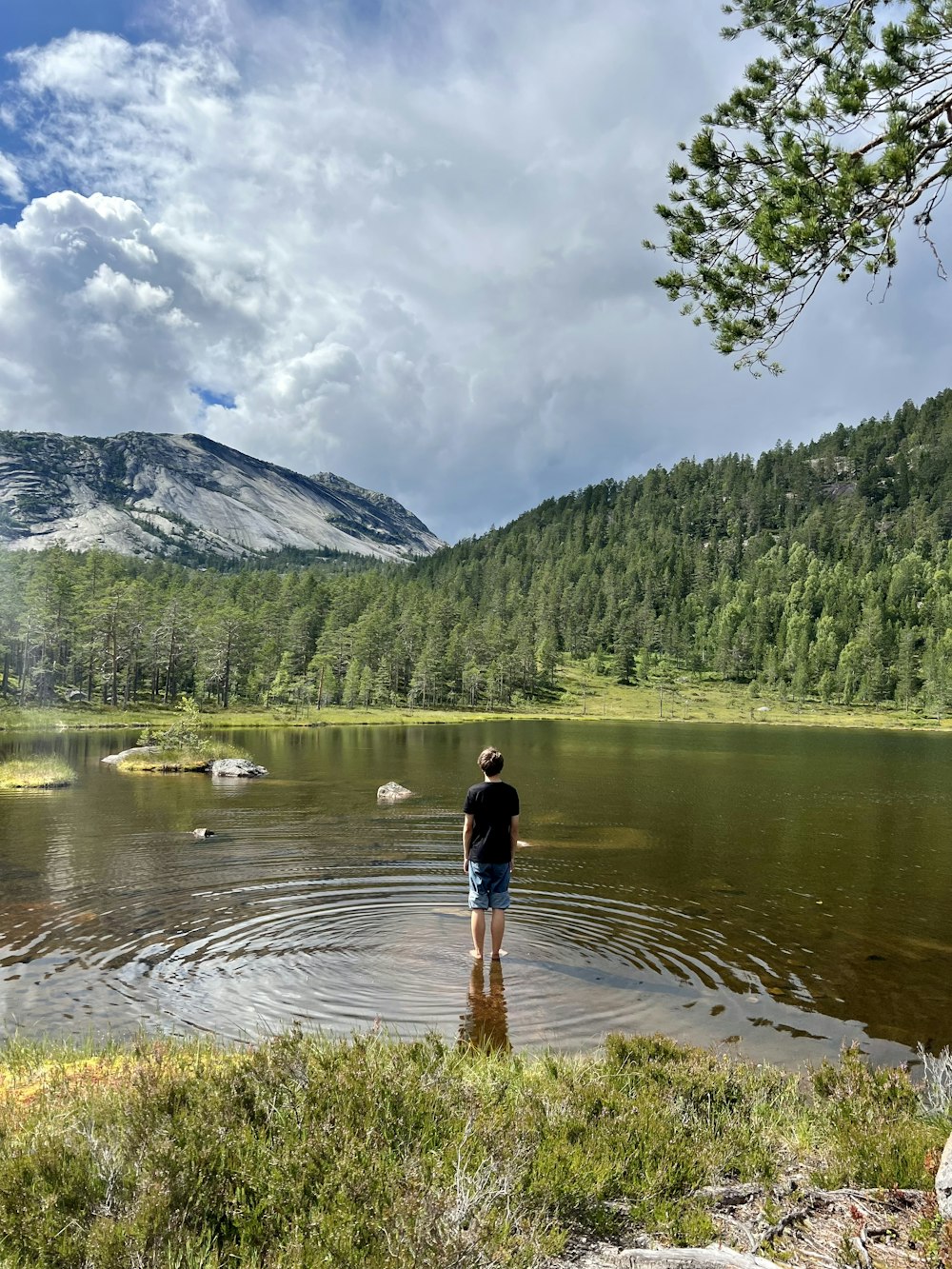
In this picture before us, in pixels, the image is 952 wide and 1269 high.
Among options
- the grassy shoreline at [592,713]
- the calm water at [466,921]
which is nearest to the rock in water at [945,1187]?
the calm water at [466,921]

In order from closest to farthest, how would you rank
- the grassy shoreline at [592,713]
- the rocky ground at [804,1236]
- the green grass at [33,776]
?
1. the rocky ground at [804,1236]
2. the green grass at [33,776]
3. the grassy shoreline at [592,713]

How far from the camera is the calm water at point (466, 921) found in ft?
35.3

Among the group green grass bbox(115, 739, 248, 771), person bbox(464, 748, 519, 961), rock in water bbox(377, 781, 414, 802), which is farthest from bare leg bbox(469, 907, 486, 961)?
green grass bbox(115, 739, 248, 771)

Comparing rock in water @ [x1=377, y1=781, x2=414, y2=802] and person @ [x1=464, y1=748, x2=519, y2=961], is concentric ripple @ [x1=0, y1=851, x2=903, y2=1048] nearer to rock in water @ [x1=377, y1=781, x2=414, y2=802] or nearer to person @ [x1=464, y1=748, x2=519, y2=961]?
person @ [x1=464, y1=748, x2=519, y2=961]

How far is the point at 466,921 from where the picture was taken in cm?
1523

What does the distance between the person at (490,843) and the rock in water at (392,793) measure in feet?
74.1

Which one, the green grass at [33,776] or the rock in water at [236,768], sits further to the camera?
the rock in water at [236,768]

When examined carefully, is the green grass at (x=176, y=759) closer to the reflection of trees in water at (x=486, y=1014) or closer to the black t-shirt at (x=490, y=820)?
the reflection of trees in water at (x=486, y=1014)

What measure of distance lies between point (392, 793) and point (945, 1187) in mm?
31975

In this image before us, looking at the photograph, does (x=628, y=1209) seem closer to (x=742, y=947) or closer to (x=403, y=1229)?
(x=403, y=1229)

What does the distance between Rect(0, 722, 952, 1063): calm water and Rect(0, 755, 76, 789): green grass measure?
346cm

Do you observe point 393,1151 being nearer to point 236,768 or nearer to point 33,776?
point 33,776

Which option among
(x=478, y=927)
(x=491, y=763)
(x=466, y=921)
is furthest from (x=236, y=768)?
(x=491, y=763)

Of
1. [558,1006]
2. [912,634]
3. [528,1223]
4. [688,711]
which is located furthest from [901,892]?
[912,634]
